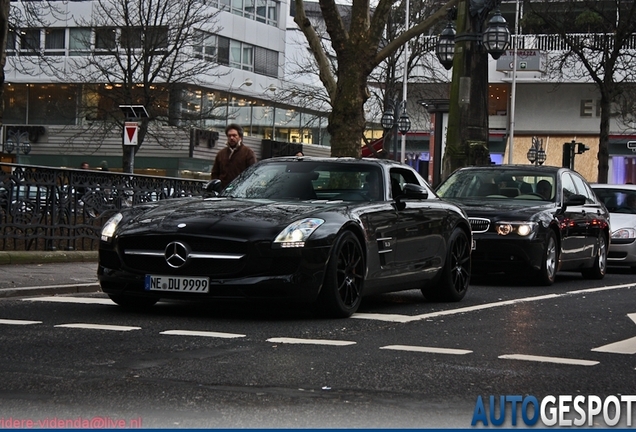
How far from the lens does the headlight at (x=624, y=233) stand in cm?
2242

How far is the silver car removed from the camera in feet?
73.5

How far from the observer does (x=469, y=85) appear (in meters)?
26.6

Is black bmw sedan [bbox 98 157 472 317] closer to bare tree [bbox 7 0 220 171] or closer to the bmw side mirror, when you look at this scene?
the bmw side mirror

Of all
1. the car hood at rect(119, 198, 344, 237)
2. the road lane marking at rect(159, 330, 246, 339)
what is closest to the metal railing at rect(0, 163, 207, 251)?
the car hood at rect(119, 198, 344, 237)

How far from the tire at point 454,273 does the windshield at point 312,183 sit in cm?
139

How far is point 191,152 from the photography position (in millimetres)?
65000

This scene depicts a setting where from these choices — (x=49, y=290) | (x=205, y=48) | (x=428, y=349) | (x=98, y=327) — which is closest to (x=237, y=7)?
(x=205, y=48)

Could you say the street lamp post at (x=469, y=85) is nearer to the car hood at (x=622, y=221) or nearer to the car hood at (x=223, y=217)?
the car hood at (x=622, y=221)

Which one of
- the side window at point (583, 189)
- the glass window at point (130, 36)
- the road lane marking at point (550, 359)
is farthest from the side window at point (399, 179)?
the glass window at point (130, 36)

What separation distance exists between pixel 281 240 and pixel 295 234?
0.42 feet

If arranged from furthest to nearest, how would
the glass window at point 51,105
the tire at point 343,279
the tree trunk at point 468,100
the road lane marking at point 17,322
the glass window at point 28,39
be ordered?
the glass window at point 51,105, the glass window at point 28,39, the tree trunk at point 468,100, the tire at point 343,279, the road lane marking at point 17,322

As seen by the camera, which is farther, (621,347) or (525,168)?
(525,168)

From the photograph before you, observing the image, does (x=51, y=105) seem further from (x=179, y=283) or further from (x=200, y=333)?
(x=200, y=333)

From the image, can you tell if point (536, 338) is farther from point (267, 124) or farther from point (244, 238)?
point (267, 124)
